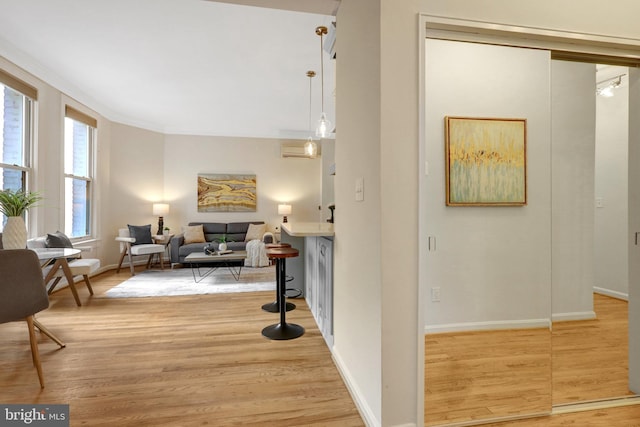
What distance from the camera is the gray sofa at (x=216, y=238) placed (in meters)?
5.67

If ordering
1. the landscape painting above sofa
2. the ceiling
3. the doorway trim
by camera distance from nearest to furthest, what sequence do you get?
the doorway trim
the ceiling
the landscape painting above sofa

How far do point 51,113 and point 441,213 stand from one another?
510cm

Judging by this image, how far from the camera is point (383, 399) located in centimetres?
141

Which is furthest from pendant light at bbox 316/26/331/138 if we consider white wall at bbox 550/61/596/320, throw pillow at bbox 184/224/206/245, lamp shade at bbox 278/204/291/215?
throw pillow at bbox 184/224/206/245

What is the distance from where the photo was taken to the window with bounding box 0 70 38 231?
138 inches

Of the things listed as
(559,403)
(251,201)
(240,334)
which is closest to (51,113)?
(251,201)

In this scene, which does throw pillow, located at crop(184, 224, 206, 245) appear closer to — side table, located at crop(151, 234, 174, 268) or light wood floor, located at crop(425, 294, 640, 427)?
side table, located at crop(151, 234, 174, 268)

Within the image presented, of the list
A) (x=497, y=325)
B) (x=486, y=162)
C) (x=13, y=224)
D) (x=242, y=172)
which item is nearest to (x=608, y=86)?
(x=486, y=162)

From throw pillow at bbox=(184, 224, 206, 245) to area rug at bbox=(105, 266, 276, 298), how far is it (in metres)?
0.78

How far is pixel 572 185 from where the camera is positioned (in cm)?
175

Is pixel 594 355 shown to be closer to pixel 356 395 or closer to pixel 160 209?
pixel 356 395

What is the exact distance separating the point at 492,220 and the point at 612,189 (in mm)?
791

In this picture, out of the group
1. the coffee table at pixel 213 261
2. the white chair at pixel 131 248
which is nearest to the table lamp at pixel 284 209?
the coffee table at pixel 213 261

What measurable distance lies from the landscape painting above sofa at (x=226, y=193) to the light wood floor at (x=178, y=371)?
3704mm
